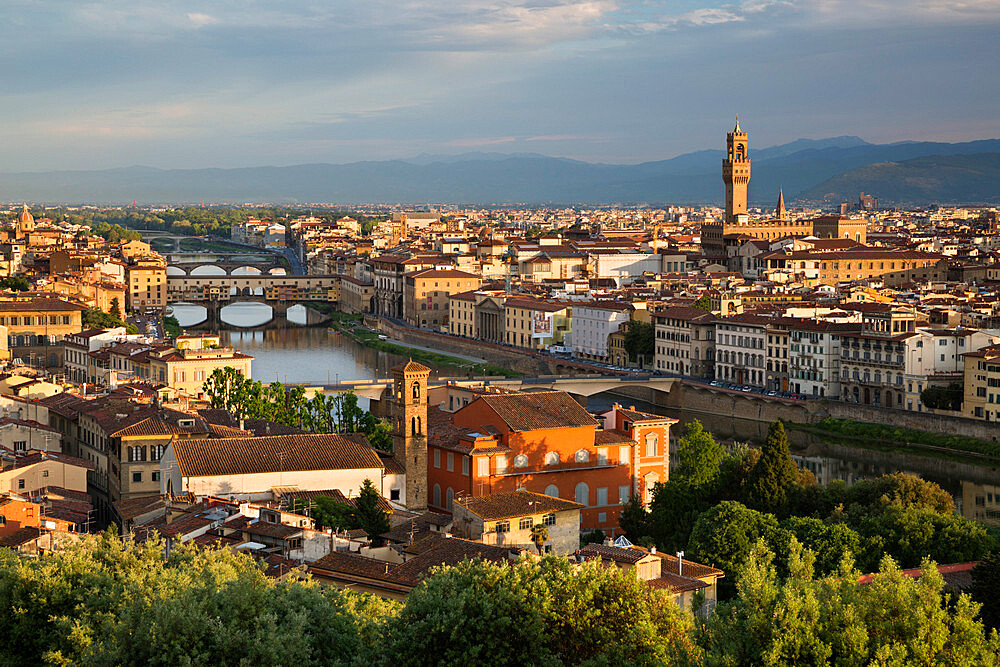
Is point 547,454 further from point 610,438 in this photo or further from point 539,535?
point 539,535

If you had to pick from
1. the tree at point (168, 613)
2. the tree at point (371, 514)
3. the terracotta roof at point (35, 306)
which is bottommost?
the tree at point (371, 514)

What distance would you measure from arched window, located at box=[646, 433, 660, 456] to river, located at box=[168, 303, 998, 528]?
578 cm

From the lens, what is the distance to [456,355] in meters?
46.2

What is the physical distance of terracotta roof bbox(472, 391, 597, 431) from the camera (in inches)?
766

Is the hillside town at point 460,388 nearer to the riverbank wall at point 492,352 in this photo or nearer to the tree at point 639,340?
the tree at point 639,340

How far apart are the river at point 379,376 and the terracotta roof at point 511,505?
9.95 m

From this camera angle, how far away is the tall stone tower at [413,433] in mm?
17875

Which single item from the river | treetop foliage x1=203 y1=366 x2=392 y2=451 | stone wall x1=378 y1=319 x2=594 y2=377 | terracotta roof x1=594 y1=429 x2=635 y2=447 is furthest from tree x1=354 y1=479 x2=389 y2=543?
stone wall x1=378 y1=319 x2=594 y2=377

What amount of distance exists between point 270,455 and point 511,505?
325 centimetres

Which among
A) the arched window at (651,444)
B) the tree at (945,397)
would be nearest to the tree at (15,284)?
the tree at (945,397)

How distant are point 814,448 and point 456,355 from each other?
18.0 m

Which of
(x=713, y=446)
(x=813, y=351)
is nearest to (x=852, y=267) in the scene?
(x=813, y=351)

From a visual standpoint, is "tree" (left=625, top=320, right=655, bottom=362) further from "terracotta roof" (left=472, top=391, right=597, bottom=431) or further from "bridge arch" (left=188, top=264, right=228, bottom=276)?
"bridge arch" (left=188, top=264, right=228, bottom=276)

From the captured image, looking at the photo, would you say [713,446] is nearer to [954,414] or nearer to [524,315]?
[954,414]
